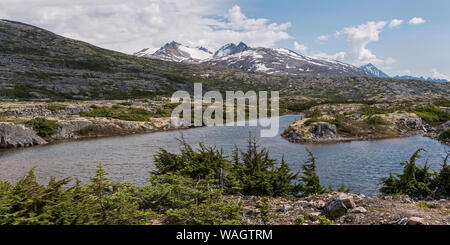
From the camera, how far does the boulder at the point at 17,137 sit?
5366 centimetres

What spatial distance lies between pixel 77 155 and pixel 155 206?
38.5 metres

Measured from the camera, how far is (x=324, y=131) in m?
59.0

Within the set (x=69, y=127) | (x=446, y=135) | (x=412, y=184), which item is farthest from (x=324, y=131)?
(x=69, y=127)

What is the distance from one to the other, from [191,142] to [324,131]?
1173 inches

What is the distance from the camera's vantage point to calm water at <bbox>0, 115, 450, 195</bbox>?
3219cm

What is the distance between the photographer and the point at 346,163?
122ft

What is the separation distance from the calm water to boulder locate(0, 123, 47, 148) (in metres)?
4.47

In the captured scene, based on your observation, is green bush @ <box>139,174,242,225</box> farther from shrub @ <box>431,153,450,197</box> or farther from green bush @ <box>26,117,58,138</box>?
green bush @ <box>26,117,58,138</box>

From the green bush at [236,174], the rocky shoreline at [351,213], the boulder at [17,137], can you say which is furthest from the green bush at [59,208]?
the boulder at [17,137]

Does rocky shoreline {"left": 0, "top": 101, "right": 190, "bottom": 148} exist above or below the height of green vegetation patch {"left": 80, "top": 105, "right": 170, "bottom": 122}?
below

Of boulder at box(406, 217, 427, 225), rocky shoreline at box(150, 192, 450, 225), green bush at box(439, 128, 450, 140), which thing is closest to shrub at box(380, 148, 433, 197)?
rocky shoreline at box(150, 192, 450, 225)

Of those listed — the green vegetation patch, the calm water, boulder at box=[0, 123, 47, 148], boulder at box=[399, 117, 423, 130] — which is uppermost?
the green vegetation patch

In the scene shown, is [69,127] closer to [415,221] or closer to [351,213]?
[351,213]

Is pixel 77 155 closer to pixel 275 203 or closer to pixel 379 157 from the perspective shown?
pixel 275 203
